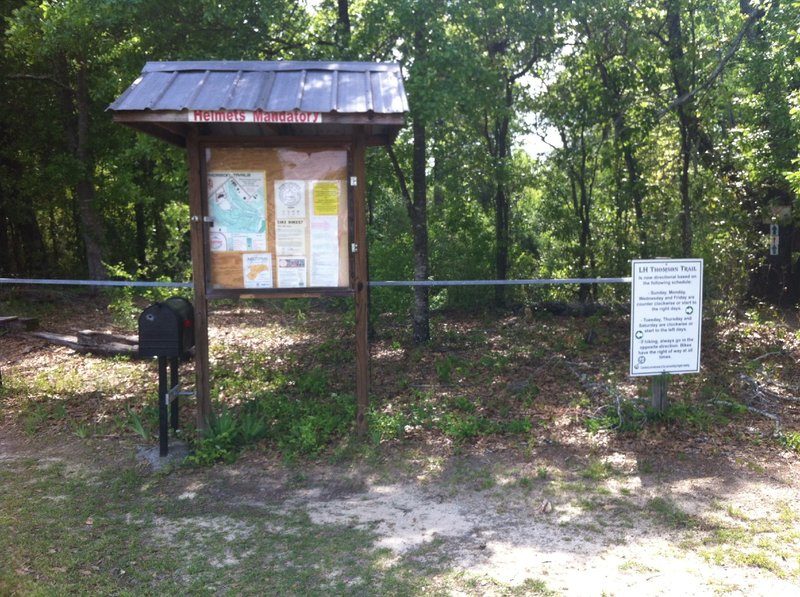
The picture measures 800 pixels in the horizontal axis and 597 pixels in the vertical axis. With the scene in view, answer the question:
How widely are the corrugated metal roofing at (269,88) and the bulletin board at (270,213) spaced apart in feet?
1.89

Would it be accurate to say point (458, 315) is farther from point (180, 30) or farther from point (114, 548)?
point (114, 548)

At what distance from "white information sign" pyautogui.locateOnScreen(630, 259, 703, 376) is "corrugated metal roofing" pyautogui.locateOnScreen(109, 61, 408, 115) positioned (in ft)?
8.55

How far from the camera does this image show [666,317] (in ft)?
20.9

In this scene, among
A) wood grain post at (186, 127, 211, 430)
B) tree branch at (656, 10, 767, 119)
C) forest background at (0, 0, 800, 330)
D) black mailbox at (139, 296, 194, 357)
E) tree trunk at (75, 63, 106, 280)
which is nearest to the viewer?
black mailbox at (139, 296, 194, 357)

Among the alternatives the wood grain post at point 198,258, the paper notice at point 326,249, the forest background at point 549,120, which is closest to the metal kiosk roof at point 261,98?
the wood grain post at point 198,258

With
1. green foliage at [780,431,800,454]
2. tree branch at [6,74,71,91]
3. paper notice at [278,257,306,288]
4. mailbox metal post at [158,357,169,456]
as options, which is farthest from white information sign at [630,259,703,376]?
tree branch at [6,74,71,91]

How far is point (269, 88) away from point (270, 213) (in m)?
1.06

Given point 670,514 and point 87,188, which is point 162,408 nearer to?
point 670,514

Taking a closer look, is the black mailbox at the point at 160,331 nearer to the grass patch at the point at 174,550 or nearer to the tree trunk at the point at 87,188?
the grass patch at the point at 174,550

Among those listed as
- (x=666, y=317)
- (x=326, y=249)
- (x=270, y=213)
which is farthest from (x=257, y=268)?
(x=666, y=317)

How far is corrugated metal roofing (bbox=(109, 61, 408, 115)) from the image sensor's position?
5.62 metres

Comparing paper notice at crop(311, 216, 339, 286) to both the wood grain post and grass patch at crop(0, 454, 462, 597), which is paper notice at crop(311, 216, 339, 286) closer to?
the wood grain post

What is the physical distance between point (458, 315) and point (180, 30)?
6746mm

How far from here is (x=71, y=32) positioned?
9359mm
